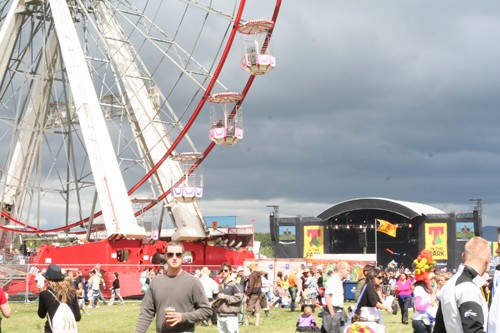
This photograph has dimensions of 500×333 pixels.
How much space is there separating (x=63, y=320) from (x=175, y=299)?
2.91 metres

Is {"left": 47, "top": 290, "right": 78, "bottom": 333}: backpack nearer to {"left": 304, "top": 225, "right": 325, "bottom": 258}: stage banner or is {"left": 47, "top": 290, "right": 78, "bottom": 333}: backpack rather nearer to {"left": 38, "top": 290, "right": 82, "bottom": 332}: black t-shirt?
{"left": 38, "top": 290, "right": 82, "bottom": 332}: black t-shirt

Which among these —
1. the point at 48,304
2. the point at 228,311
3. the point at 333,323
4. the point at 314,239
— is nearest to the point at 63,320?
the point at 48,304

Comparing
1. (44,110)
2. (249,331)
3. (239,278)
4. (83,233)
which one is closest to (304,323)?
(249,331)

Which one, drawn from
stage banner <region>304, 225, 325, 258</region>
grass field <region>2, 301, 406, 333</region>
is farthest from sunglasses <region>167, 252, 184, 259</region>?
stage banner <region>304, 225, 325, 258</region>

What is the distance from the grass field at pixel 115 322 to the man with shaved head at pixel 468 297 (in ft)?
46.8

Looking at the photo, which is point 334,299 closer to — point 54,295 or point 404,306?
point 54,295

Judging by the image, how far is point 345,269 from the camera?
11.9 m

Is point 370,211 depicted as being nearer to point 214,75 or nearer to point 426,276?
point 214,75

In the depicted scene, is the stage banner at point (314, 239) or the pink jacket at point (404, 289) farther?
the stage banner at point (314, 239)

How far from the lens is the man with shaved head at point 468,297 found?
5.45 m

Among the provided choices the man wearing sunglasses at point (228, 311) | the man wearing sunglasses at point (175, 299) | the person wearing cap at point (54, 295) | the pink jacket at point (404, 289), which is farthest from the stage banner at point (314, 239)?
the man wearing sunglasses at point (175, 299)

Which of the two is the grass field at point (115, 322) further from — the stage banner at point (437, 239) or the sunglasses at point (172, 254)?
the stage banner at point (437, 239)

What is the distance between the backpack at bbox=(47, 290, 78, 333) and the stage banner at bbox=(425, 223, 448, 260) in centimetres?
5258

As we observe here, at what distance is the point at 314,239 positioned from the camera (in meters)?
65.9
